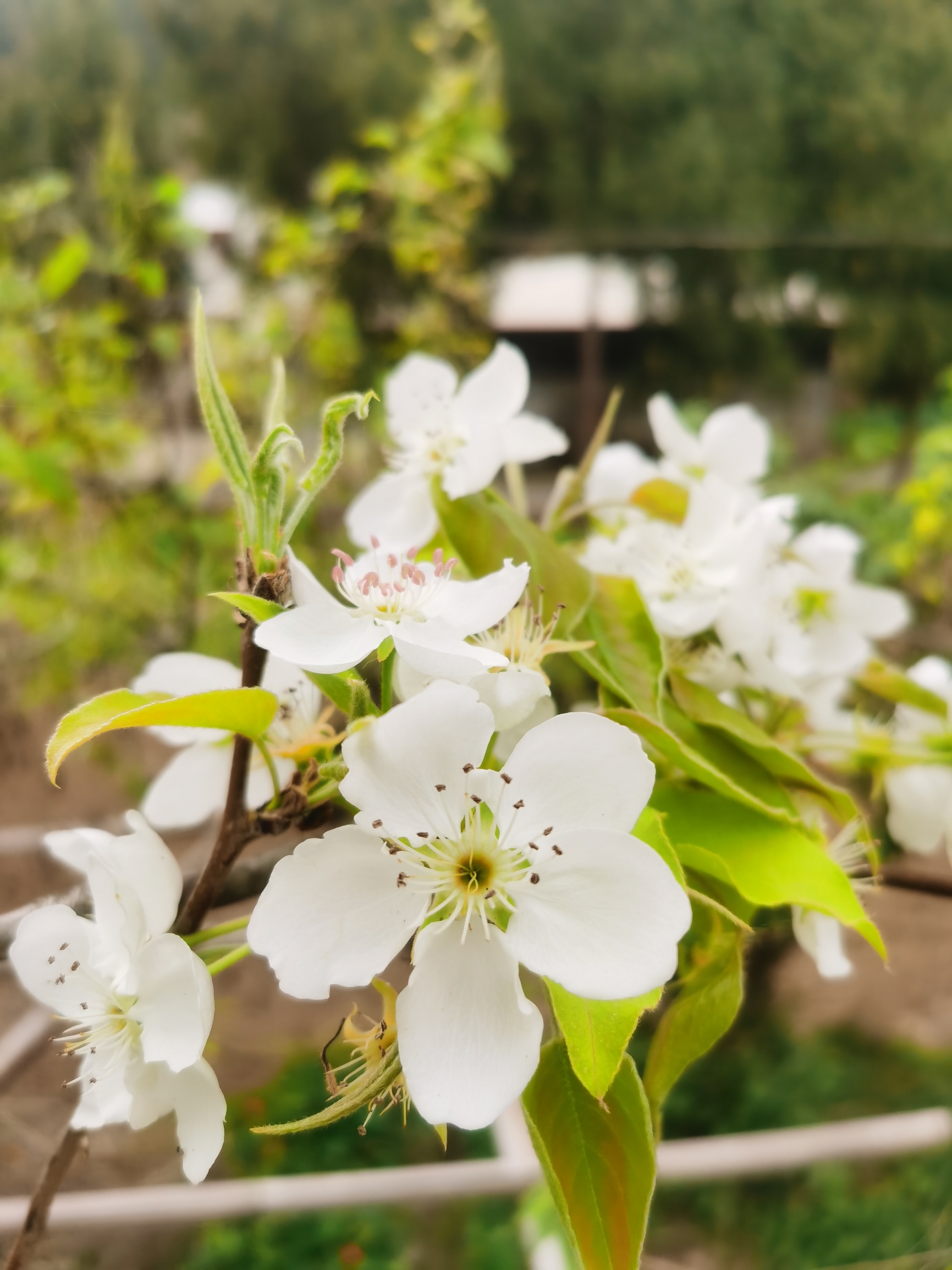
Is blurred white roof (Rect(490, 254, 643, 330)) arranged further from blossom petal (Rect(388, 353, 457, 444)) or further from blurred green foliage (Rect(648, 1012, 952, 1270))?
blossom petal (Rect(388, 353, 457, 444))

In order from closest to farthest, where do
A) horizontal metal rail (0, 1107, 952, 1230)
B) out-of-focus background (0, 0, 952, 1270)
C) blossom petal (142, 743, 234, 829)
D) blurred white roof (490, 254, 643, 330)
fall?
blossom petal (142, 743, 234, 829)
horizontal metal rail (0, 1107, 952, 1230)
out-of-focus background (0, 0, 952, 1270)
blurred white roof (490, 254, 643, 330)

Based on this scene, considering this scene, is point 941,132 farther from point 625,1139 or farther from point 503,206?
point 625,1139

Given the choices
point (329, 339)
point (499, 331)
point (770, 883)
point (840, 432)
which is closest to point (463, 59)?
point (499, 331)

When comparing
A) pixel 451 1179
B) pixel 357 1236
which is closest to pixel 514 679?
pixel 451 1179

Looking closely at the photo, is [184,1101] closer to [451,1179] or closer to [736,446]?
[736,446]

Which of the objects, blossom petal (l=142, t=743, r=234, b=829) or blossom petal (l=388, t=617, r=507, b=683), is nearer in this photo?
blossom petal (l=388, t=617, r=507, b=683)

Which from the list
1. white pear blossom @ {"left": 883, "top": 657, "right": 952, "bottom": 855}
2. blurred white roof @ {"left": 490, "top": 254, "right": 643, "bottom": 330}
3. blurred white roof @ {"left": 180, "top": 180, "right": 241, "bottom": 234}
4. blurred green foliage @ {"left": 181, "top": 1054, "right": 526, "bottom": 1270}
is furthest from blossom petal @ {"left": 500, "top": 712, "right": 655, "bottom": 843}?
blurred white roof @ {"left": 490, "top": 254, "right": 643, "bottom": 330}

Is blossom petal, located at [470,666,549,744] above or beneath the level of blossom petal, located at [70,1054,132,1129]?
above

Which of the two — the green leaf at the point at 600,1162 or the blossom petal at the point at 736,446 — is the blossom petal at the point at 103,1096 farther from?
the blossom petal at the point at 736,446
